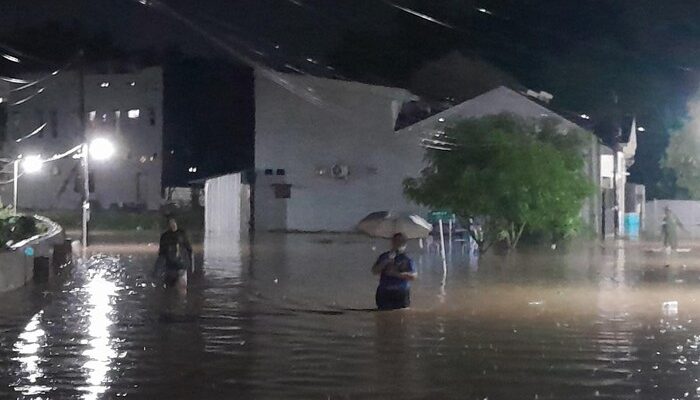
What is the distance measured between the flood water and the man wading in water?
1.00 ft

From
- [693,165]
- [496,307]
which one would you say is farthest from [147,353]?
[693,165]

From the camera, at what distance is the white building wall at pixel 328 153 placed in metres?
53.4

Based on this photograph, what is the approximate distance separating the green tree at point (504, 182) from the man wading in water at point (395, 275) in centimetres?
1841

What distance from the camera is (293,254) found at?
3434cm

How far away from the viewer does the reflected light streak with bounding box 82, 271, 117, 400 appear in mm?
11469

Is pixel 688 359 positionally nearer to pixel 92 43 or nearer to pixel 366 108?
pixel 366 108

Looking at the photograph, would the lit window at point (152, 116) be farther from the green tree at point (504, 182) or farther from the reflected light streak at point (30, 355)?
the reflected light streak at point (30, 355)

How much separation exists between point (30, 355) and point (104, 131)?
4679cm

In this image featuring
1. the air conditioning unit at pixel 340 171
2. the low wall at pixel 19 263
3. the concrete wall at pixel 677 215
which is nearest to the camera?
the low wall at pixel 19 263

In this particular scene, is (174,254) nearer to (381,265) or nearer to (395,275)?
(381,265)

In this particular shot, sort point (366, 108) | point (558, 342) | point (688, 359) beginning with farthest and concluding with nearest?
1. point (366, 108)
2. point (558, 342)
3. point (688, 359)

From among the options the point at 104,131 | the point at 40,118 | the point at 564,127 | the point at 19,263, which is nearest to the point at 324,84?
the point at 104,131

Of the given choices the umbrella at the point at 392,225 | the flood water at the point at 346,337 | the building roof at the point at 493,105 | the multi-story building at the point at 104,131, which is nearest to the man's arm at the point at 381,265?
the flood water at the point at 346,337

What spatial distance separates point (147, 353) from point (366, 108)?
40493 millimetres
